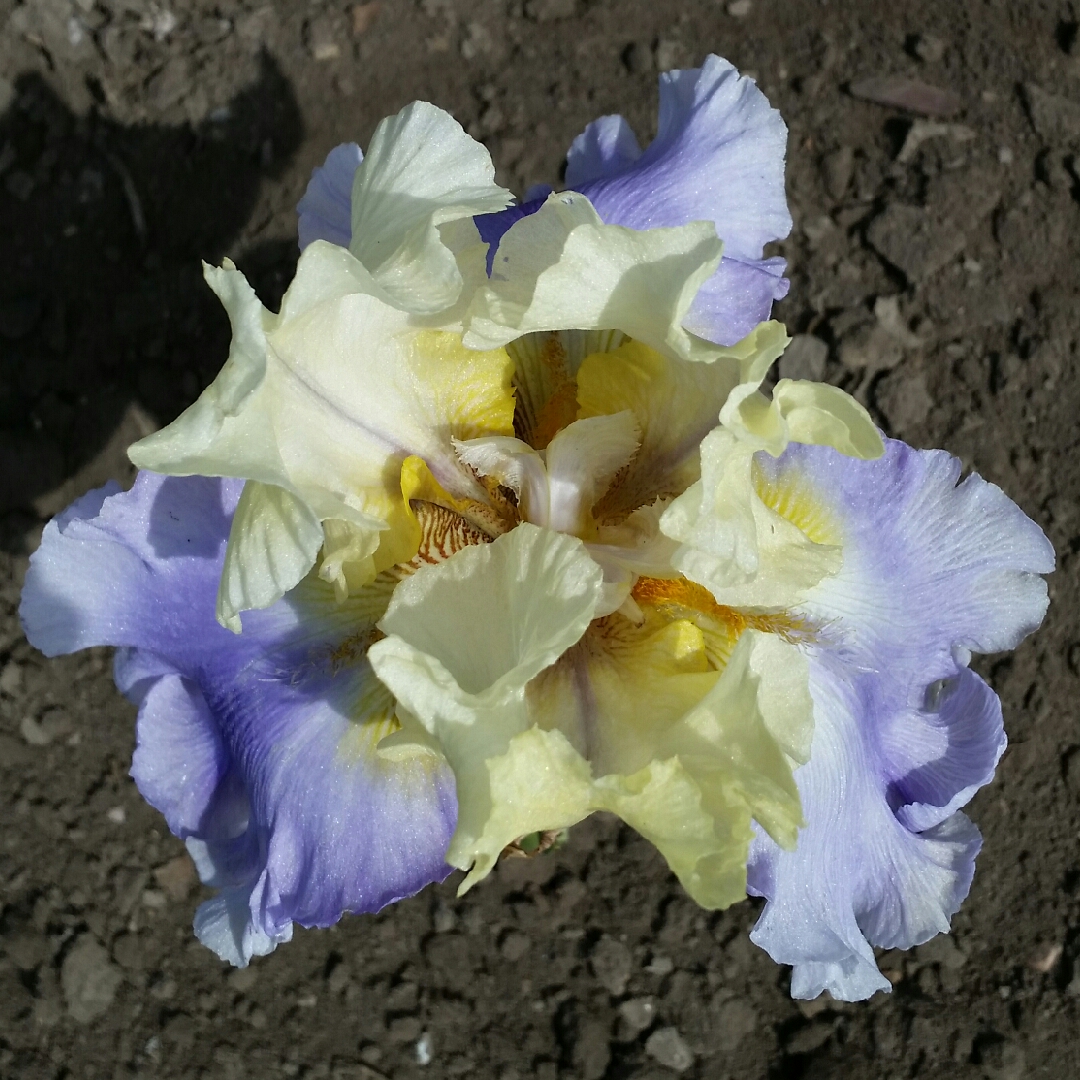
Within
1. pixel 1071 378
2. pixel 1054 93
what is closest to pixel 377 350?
pixel 1071 378

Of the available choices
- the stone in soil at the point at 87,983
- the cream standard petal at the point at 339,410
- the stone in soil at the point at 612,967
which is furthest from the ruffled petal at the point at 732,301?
the stone in soil at the point at 87,983

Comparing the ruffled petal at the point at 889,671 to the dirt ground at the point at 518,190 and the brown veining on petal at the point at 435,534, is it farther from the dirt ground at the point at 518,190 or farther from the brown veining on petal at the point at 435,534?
the dirt ground at the point at 518,190

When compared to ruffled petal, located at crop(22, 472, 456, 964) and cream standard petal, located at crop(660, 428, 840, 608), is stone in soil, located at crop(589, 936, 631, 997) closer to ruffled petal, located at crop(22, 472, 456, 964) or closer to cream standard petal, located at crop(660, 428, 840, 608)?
ruffled petal, located at crop(22, 472, 456, 964)

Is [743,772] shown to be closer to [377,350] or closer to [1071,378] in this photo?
[377,350]

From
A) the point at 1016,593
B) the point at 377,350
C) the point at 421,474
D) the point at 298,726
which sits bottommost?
the point at 1016,593

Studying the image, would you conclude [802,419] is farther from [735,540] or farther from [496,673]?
[496,673]

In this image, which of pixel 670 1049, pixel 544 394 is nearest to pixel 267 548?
pixel 544 394
